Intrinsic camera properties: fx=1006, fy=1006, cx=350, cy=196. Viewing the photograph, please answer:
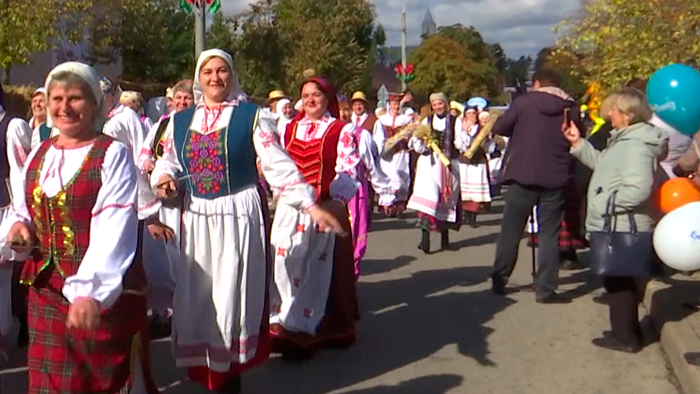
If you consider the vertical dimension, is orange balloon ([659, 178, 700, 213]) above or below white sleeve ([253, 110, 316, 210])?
below

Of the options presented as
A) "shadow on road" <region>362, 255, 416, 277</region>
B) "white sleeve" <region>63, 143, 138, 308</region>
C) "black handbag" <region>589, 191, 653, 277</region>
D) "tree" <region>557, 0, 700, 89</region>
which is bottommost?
"shadow on road" <region>362, 255, 416, 277</region>

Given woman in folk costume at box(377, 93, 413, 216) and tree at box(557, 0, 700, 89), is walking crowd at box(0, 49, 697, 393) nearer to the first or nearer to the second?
woman in folk costume at box(377, 93, 413, 216)

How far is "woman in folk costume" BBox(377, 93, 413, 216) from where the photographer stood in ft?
50.2

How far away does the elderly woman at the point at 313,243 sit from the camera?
638 centimetres

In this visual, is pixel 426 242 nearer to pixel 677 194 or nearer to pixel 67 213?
pixel 677 194

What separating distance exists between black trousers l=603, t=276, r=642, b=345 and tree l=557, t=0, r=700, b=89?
991cm

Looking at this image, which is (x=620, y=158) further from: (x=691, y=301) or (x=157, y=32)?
(x=157, y=32)

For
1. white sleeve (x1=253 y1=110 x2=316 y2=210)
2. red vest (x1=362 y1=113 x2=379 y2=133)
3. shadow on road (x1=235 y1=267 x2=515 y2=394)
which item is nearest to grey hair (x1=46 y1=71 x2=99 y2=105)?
white sleeve (x1=253 y1=110 x2=316 y2=210)

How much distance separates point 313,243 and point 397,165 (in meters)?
9.24

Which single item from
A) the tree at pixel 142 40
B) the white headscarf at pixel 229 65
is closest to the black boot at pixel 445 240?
the white headscarf at pixel 229 65

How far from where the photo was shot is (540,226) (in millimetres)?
8250

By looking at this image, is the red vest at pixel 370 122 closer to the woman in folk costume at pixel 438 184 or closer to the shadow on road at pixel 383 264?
the woman in folk costume at pixel 438 184

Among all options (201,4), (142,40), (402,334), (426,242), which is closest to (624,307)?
(402,334)

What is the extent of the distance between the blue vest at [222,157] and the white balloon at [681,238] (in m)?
2.32
